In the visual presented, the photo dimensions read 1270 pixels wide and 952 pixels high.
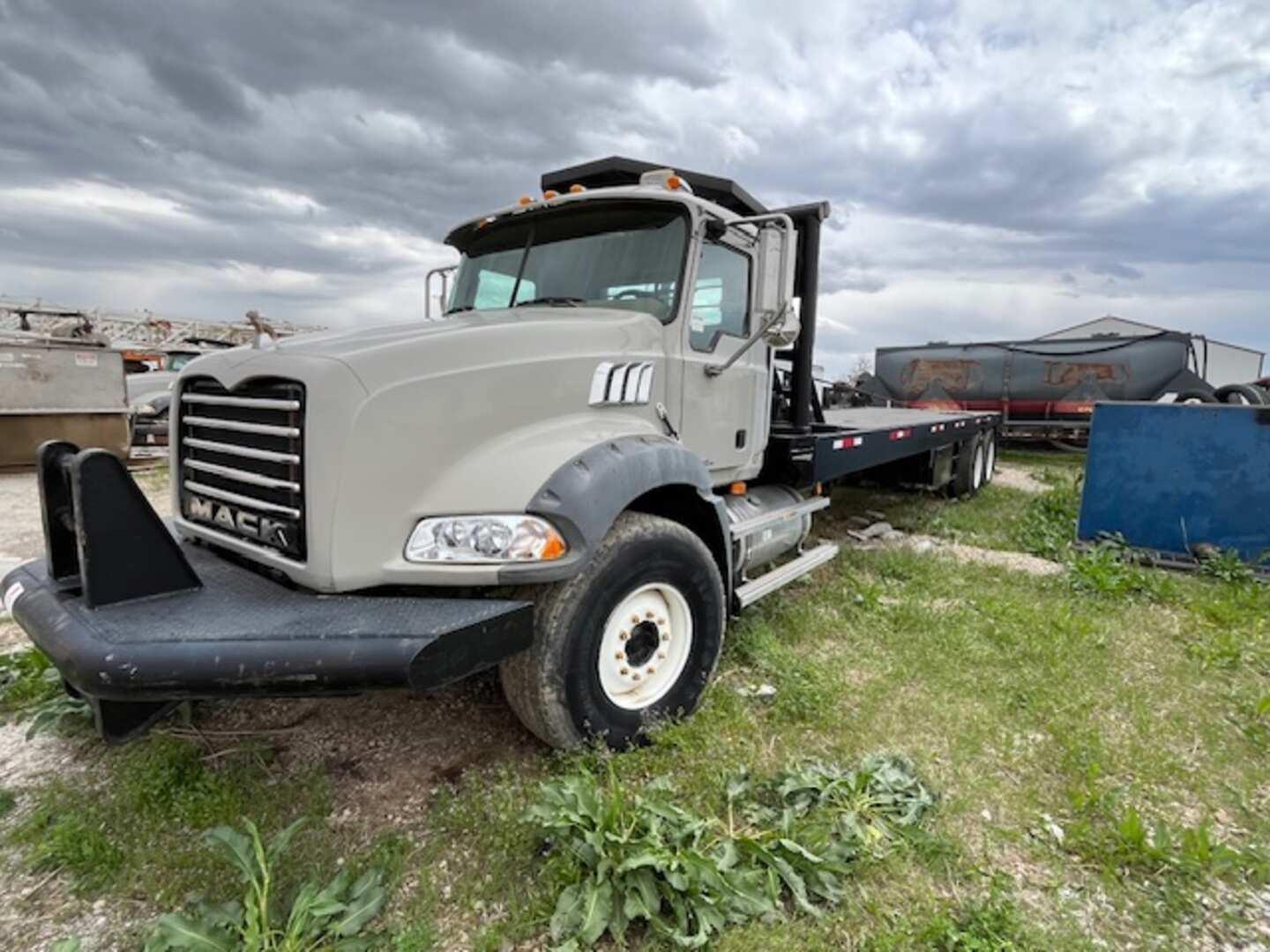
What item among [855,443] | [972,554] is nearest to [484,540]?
[855,443]

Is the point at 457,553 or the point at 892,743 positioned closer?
the point at 457,553

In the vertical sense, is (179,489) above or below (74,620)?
above

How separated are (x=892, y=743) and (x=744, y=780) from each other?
0.78 m

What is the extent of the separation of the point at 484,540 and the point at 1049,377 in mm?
12317

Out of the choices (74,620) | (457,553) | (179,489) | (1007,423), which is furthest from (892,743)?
(1007,423)

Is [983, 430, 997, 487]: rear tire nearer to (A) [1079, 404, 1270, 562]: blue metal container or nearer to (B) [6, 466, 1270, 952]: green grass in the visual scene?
(A) [1079, 404, 1270, 562]: blue metal container

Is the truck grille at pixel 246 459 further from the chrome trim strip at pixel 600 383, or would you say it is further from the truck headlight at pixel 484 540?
the chrome trim strip at pixel 600 383

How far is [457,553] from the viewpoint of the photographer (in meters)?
2.27

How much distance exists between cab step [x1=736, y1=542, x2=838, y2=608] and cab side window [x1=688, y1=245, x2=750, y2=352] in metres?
1.29

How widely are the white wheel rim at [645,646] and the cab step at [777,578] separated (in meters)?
0.62

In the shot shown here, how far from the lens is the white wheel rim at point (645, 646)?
267 cm

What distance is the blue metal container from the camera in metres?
5.14

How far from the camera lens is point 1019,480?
10102mm

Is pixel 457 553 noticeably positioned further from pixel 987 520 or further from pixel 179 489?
pixel 987 520
